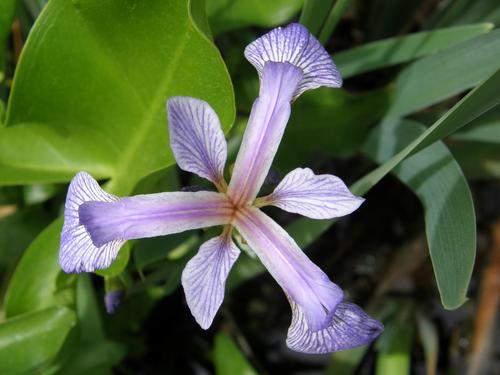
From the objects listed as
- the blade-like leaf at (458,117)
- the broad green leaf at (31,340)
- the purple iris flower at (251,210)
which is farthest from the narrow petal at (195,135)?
the broad green leaf at (31,340)

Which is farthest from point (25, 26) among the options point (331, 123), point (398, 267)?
point (398, 267)

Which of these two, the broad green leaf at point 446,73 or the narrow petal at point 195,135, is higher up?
the broad green leaf at point 446,73

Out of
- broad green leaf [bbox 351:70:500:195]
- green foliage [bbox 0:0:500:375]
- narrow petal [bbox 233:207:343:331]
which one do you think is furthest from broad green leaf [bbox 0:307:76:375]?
broad green leaf [bbox 351:70:500:195]

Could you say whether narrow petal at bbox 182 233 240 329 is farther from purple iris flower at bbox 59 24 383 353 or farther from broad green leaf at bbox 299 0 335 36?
broad green leaf at bbox 299 0 335 36

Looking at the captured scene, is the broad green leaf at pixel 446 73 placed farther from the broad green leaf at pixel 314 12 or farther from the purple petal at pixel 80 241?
the purple petal at pixel 80 241

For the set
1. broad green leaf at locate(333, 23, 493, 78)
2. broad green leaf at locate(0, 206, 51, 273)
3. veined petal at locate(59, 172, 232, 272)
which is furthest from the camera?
broad green leaf at locate(0, 206, 51, 273)

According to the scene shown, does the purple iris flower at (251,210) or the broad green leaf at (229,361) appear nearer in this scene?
the purple iris flower at (251,210)
